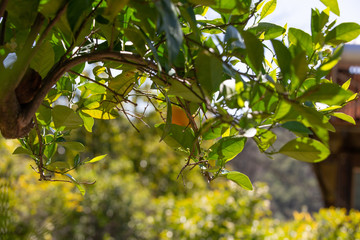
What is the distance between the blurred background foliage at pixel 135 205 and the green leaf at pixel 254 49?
2.67 ft

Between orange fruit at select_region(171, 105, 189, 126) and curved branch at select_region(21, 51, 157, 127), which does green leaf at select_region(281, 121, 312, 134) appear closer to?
curved branch at select_region(21, 51, 157, 127)

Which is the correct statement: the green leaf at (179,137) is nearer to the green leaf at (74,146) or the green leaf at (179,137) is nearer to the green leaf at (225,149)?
the green leaf at (225,149)

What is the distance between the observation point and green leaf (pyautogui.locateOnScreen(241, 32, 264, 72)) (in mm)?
420

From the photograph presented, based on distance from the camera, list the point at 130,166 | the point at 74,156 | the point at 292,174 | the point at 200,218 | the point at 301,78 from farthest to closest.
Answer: the point at 292,174 → the point at 130,166 → the point at 200,218 → the point at 74,156 → the point at 301,78

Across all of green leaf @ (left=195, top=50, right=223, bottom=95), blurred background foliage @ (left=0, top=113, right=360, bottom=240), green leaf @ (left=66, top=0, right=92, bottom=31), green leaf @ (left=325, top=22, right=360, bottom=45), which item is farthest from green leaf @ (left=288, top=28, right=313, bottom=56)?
blurred background foliage @ (left=0, top=113, right=360, bottom=240)

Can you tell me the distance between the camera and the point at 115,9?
0.42 metres

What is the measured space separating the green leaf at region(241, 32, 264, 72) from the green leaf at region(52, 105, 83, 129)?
0.26m

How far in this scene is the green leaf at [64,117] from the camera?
577 mm

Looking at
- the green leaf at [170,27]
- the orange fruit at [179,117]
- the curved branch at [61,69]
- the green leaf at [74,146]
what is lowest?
Result: the green leaf at [74,146]

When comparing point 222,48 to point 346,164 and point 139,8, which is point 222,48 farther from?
point 346,164

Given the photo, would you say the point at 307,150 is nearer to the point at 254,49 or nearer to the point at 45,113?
the point at 254,49

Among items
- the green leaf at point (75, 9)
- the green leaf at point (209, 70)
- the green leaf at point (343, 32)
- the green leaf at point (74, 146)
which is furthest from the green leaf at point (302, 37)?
the green leaf at point (74, 146)

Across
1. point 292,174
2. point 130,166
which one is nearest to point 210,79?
point 130,166

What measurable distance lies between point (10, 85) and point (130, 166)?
217 inches
